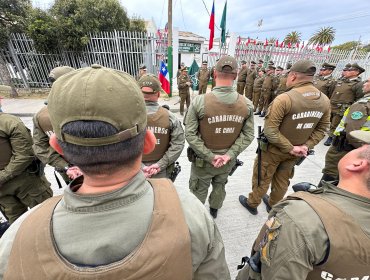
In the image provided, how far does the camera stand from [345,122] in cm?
271

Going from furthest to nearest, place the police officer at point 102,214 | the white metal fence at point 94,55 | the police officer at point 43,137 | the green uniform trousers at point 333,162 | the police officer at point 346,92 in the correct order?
the white metal fence at point 94,55 → the police officer at point 346,92 → the green uniform trousers at point 333,162 → the police officer at point 43,137 → the police officer at point 102,214

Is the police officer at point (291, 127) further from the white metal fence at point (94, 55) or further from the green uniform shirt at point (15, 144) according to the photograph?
the white metal fence at point (94, 55)

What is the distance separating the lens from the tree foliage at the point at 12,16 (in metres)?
7.99

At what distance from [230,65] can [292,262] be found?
5.99ft

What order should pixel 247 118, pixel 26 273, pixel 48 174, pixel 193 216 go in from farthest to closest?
pixel 48 174 < pixel 247 118 < pixel 193 216 < pixel 26 273

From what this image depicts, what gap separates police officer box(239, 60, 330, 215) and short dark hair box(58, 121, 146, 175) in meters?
2.07

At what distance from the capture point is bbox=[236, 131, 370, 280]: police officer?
0.90 meters

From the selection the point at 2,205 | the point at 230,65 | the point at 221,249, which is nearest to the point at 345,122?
the point at 230,65

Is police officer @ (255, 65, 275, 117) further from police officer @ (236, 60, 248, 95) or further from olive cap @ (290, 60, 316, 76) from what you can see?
olive cap @ (290, 60, 316, 76)

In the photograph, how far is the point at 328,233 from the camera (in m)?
0.90

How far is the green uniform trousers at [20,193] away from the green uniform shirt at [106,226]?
1.80 meters

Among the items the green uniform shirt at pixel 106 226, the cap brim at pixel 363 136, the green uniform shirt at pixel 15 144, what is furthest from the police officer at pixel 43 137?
the cap brim at pixel 363 136

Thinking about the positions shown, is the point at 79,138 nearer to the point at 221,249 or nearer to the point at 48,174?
the point at 221,249

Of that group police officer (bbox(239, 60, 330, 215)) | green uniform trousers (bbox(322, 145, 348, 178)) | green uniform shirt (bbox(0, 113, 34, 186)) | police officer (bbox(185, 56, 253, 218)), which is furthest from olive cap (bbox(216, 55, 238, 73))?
green uniform shirt (bbox(0, 113, 34, 186))
